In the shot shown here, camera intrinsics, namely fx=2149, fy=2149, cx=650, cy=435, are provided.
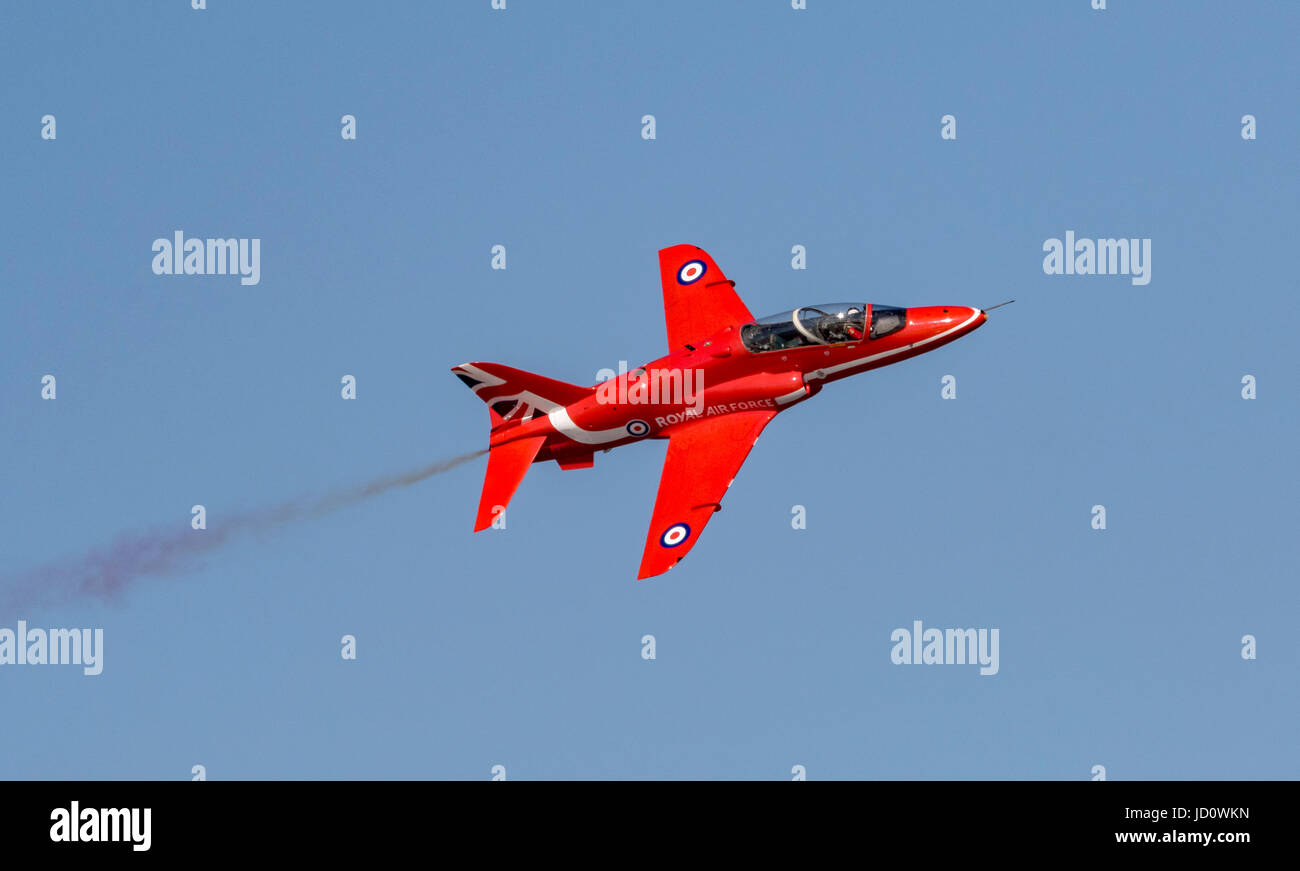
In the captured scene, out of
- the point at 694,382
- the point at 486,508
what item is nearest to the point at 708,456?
the point at 694,382

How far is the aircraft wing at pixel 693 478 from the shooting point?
56438 mm

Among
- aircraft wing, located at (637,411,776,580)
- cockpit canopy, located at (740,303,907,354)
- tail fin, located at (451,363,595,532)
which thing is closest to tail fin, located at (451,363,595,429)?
tail fin, located at (451,363,595,532)

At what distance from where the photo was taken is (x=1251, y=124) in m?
64.4

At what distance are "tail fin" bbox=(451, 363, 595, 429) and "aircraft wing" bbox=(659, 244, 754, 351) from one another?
381cm

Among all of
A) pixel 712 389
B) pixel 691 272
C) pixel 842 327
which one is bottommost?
pixel 712 389

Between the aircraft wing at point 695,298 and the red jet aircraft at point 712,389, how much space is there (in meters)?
1.97

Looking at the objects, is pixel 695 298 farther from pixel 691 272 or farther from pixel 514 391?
pixel 514 391

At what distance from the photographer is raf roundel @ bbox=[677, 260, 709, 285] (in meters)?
62.9

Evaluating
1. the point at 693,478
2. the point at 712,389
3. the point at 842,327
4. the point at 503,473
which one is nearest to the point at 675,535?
the point at 693,478

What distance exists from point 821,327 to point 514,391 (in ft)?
28.7

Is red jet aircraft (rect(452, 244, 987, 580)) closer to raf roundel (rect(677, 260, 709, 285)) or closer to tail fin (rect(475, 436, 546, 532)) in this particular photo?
tail fin (rect(475, 436, 546, 532))

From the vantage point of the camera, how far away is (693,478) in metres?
58.0
